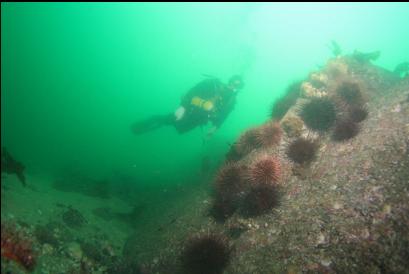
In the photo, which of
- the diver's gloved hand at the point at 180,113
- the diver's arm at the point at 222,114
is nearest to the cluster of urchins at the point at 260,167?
the diver's arm at the point at 222,114

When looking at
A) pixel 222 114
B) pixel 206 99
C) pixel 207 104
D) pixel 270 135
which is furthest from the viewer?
pixel 222 114

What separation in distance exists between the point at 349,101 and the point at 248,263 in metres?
8.48

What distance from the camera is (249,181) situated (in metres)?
9.26

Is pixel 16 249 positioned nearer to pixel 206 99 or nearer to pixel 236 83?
pixel 206 99

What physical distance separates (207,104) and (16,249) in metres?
15.2

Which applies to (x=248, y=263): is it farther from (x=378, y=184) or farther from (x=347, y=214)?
(x=378, y=184)

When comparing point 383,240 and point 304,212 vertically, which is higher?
point 383,240

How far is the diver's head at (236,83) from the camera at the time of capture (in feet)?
72.7

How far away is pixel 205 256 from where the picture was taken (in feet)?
25.7

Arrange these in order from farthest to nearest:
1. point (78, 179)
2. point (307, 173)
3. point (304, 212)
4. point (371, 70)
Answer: point (78, 179)
point (371, 70)
point (307, 173)
point (304, 212)

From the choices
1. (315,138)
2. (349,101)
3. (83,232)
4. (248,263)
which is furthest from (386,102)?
(83,232)

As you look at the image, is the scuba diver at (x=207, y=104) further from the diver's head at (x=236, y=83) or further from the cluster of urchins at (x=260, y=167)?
the cluster of urchins at (x=260, y=167)

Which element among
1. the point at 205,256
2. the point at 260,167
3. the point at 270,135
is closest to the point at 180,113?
the point at 270,135

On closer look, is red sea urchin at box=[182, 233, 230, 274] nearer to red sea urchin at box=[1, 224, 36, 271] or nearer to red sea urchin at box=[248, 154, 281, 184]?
red sea urchin at box=[248, 154, 281, 184]
